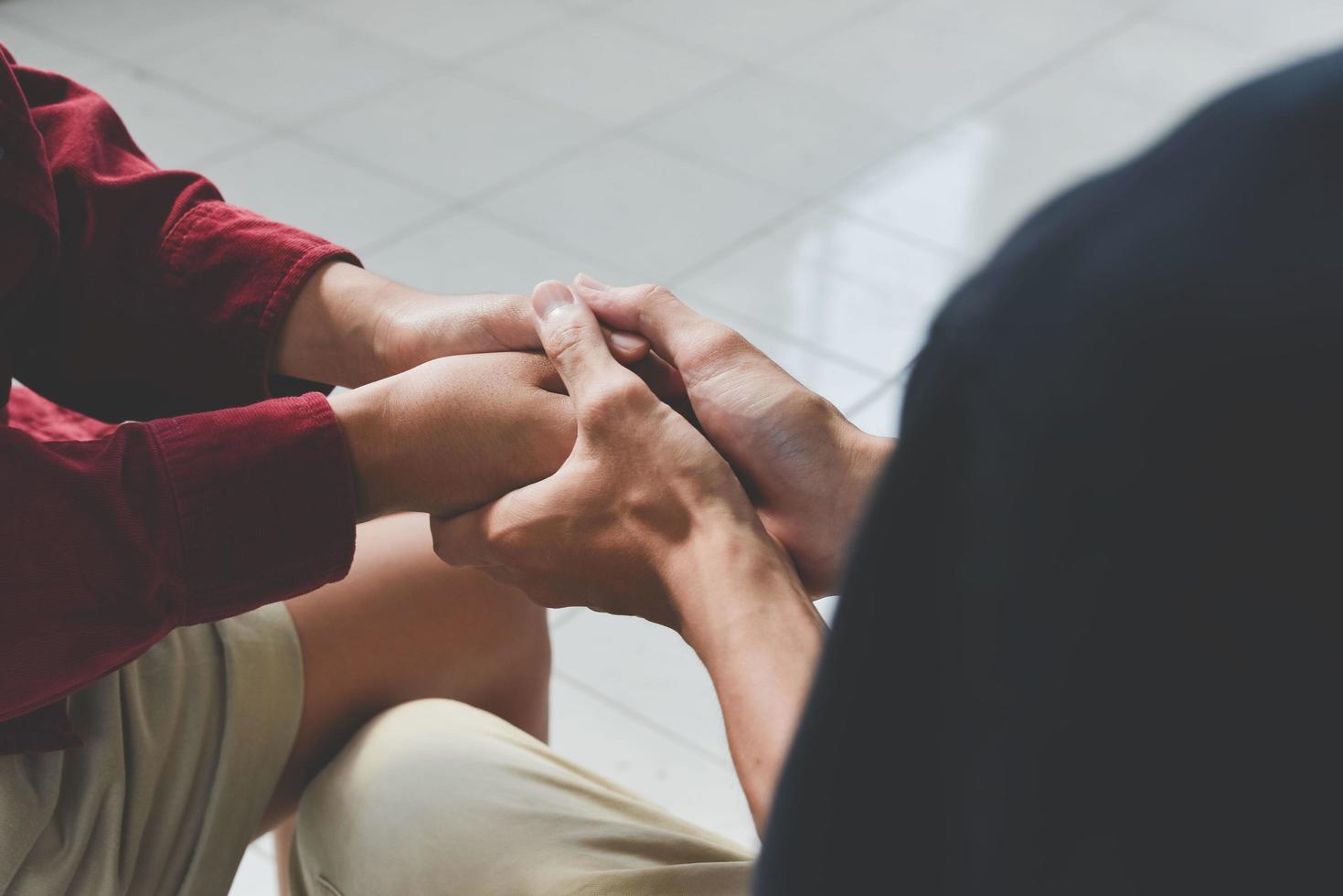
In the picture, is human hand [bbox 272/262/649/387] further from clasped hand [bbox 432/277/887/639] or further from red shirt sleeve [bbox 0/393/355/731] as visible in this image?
red shirt sleeve [bbox 0/393/355/731]

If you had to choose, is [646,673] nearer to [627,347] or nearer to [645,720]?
[645,720]

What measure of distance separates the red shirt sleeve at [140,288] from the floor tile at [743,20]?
2.16 metres

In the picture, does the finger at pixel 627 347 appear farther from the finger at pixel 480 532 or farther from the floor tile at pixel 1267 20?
the floor tile at pixel 1267 20

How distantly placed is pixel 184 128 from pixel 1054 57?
1.74m

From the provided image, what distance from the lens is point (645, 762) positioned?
1604 mm

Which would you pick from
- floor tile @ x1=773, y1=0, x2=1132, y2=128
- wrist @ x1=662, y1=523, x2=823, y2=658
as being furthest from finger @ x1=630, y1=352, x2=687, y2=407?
floor tile @ x1=773, y1=0, x2=1132, y2=128

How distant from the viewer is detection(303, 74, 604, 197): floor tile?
2645mm

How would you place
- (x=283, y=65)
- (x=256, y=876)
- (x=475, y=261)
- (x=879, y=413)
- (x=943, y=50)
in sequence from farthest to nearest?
(x=943, y=50) → (x=283, y=65) → (x=475, y=261) → (x=879, y=413) → (x=256, y=876)

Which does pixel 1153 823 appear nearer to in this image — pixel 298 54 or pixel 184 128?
pixel 184 128

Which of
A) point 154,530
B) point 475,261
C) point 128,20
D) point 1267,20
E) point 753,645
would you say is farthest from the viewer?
point 1267,20

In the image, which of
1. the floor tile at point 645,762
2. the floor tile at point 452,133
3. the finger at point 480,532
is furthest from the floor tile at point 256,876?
the floor tile at point 452,133

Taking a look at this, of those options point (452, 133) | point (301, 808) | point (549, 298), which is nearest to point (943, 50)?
point (452, 133)

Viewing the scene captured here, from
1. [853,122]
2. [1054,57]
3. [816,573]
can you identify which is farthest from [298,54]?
[816,573]

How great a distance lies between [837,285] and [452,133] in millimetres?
798
